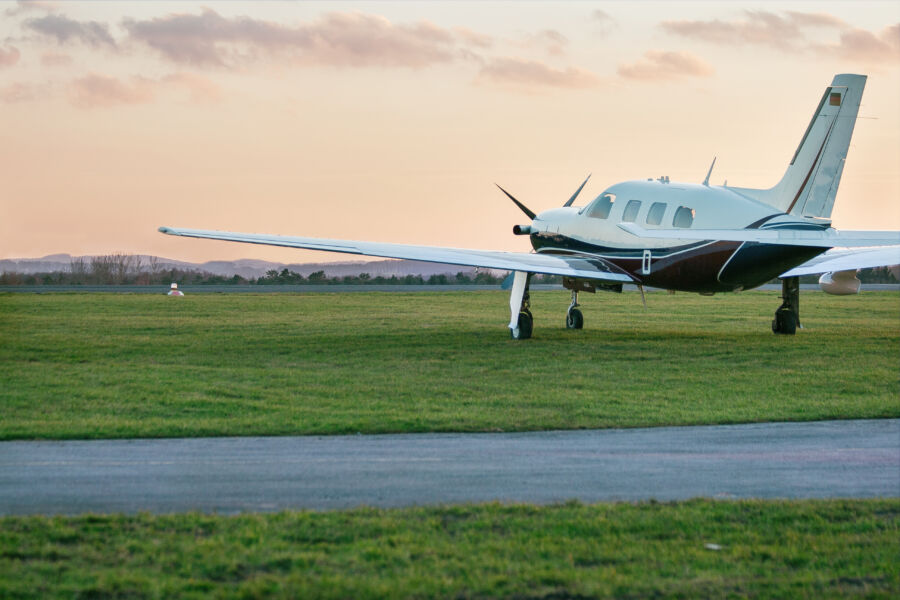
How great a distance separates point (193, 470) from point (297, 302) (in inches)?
1383

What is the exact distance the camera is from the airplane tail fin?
24375 mm

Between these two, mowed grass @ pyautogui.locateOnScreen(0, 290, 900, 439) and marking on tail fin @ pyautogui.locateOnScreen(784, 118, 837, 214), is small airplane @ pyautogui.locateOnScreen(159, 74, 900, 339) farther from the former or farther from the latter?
mowed grass @ pyautogui.locateOnScreen(0, 290, 900, 439)

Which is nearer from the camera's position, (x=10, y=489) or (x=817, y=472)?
(x=10, y=489)

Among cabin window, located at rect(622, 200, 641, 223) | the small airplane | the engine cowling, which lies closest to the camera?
the small airplane

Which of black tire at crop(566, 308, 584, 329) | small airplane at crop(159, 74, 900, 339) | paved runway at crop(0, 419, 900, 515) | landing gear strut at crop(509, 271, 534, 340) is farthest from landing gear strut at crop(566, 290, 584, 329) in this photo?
paved runway at crop(0, 419, 900, 515)

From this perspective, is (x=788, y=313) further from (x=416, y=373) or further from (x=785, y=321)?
(x=416, y=373)

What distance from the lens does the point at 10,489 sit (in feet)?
30.5

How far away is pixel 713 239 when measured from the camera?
2384 cm

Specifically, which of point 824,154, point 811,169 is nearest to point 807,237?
point 811,169

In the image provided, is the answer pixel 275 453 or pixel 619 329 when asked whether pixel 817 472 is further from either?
pixel 619 329

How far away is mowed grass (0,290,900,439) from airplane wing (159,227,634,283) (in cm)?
164

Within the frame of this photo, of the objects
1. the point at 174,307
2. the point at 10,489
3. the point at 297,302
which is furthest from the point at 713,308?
the point at 10,489

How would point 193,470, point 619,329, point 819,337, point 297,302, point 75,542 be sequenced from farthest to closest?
point 297,302, point 619,329, point 819,337, point 193,470, point 75,542

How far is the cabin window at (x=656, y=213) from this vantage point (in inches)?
983
